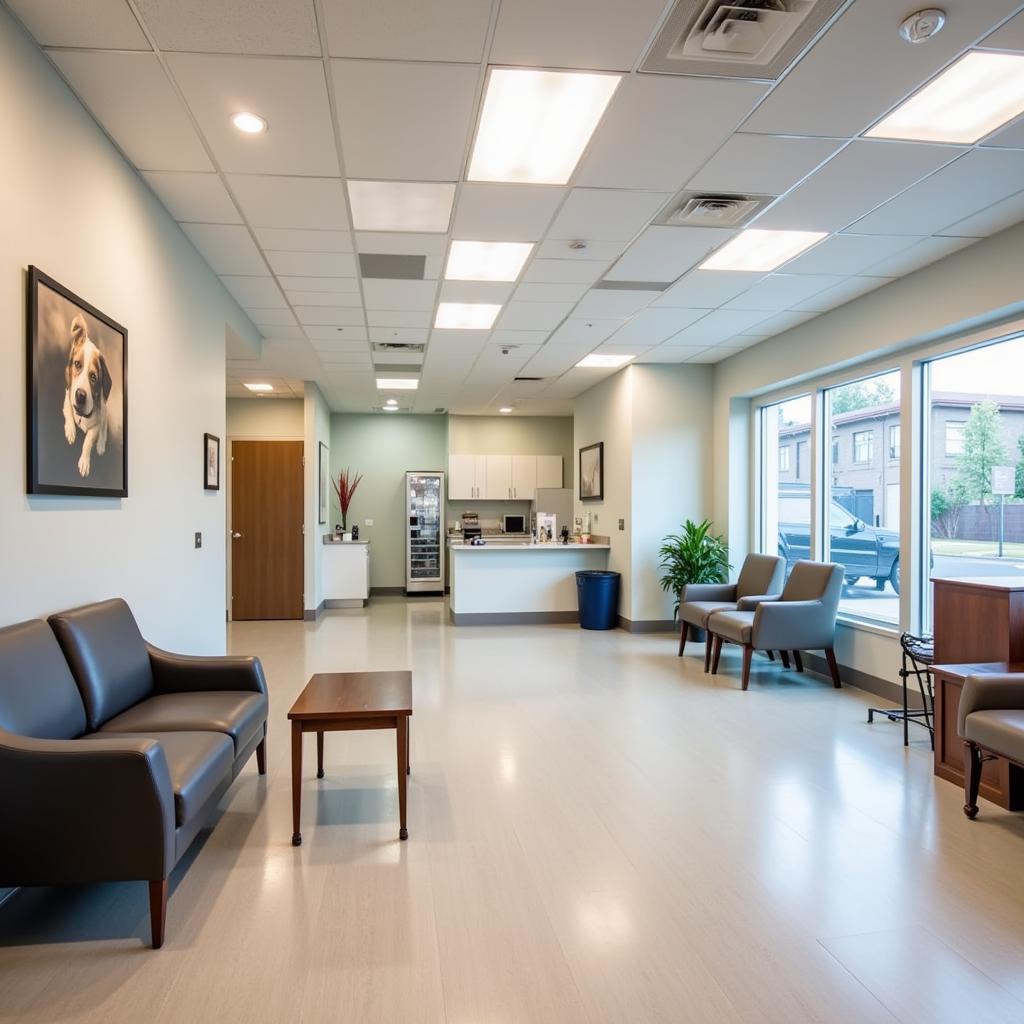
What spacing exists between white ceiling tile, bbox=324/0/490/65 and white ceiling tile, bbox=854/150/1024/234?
2296mm

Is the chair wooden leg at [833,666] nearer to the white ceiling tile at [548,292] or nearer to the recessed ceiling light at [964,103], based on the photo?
the white ceiling tile at [548,292]

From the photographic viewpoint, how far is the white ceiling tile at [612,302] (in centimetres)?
519

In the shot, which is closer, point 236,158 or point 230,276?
point 236,158

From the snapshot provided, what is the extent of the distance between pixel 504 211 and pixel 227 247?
1.73m

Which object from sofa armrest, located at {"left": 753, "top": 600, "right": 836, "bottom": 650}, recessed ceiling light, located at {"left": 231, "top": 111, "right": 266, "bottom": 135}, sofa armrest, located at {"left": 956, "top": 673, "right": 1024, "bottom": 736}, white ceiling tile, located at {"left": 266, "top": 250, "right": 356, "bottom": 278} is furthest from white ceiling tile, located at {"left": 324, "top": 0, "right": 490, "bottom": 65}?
sofa armrest, located at {"left": 753, "top": 600, "right": 836, "bottom": 650}

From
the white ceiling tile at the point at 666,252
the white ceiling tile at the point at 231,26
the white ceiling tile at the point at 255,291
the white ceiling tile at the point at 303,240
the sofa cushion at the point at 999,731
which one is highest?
the white ceiling tile at the point at 231,26

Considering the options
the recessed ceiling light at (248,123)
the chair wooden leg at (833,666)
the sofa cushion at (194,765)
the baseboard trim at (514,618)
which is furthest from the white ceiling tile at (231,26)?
the baseboard trim at (514,618)

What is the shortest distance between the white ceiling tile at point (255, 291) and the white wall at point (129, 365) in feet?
0.33

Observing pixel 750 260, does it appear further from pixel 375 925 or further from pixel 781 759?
pixel 375 925

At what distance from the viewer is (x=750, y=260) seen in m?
4.57

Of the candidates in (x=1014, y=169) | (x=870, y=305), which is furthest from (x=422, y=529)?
(x=1014, y=169)

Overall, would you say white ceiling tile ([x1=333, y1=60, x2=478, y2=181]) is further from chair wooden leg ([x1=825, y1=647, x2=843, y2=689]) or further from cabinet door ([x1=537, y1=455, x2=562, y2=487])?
cabinet door ([x1=537, y1=455, x2=562, y2=487])

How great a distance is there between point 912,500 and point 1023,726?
8.07ft

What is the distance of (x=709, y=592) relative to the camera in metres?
6.72
